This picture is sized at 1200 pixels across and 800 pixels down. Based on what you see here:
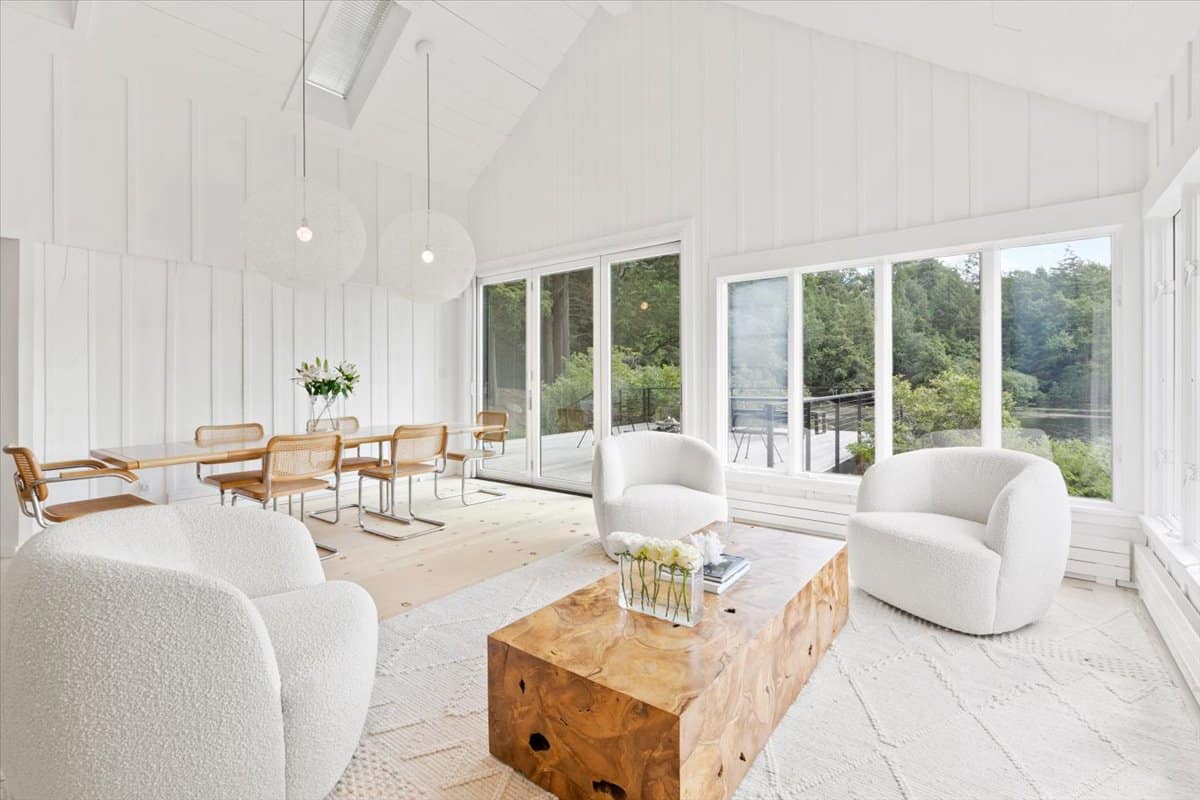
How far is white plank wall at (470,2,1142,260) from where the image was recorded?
344 centimetres

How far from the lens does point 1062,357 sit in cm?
341

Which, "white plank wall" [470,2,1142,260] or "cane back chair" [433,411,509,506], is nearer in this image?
"white plank wall" [470,2,1142,260]

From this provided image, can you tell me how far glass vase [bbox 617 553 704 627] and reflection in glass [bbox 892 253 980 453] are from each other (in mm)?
2717

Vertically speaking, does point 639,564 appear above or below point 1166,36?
below

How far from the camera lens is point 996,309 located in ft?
11.8

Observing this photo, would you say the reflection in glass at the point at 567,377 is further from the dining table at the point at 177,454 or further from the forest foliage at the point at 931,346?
the dining table at the point at 177,454

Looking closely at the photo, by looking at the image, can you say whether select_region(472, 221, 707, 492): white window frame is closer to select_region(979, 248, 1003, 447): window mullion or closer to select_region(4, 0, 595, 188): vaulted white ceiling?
select_region(4, 0, 595, 188): vaulted white ceiling

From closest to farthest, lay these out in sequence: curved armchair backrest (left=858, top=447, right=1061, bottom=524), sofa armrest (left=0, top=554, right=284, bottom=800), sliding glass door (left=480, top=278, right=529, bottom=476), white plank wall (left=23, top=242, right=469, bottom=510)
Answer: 1. sofa armrest (left=0, top=554, right=284, bottom=800)
2. curved armchair backrest (left=858, top=447, right=1061, bottom=524)
3. white plank wall (left=23, top=242, right=469, bottom=510)
4. sliding glass door (left=480, top=278, right=529, bottom=476)

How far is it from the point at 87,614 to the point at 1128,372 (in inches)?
175

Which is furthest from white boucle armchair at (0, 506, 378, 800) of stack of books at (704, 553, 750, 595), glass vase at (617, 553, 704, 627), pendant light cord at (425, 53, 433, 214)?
pendant light cord at (425, 53, 433, 214)

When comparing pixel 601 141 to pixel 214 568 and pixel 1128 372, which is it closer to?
pixel 1128 372

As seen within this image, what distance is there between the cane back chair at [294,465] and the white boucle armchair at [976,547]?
3.29m

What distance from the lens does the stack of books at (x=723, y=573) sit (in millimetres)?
2092

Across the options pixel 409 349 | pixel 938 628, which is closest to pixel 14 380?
pixel 409 349
